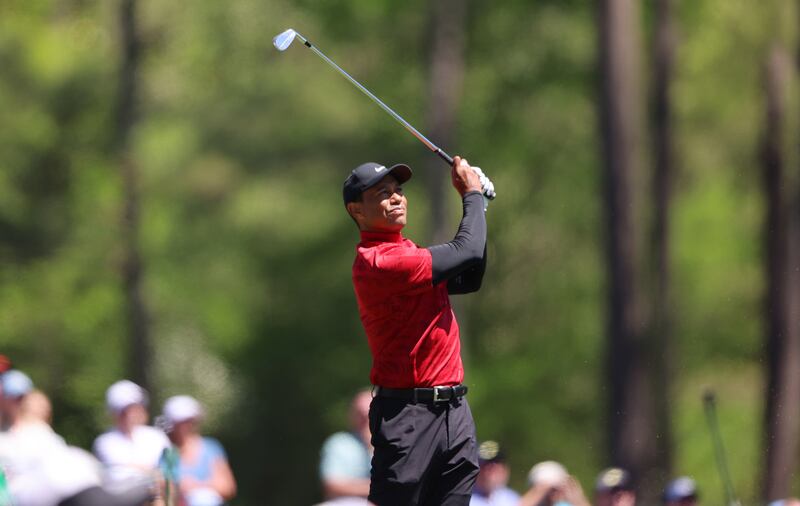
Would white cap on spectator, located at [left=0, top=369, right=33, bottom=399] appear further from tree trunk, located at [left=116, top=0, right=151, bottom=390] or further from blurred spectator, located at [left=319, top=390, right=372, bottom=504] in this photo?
tree trunk, located at [left=116, top=0, right=151, bottom=390]

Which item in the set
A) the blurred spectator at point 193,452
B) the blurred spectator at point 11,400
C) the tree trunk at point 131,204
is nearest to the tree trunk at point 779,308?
the tree trunk at point 131,204

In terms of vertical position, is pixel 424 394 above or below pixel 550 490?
above

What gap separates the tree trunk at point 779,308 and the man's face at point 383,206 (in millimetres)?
18180

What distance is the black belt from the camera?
676 centimetres

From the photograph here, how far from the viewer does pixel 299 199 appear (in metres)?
31.4

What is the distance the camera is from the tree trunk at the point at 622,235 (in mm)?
20281

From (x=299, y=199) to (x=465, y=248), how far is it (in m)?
24.7

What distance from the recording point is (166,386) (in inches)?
1220

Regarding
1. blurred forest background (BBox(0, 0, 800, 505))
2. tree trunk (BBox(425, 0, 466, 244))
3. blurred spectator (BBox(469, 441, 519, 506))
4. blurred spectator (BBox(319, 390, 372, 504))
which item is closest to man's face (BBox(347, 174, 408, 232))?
blurred spectator (BBox(319, 390, 372, 504))

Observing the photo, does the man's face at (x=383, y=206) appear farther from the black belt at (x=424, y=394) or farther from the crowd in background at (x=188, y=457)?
the crowd in background at (x=188, y=457)

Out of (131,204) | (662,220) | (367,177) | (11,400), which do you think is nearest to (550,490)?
(11,400)

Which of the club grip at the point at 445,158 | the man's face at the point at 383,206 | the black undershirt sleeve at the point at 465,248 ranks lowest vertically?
the black undershirt sleeve at the point at 465,248

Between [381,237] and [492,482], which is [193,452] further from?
[381,237]

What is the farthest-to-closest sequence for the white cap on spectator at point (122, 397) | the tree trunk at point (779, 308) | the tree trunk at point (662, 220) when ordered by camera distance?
the tree trunk at point (662, 220)
the tree trunk at point (779, 308)
the white cap on spectator at point (122, 397)
